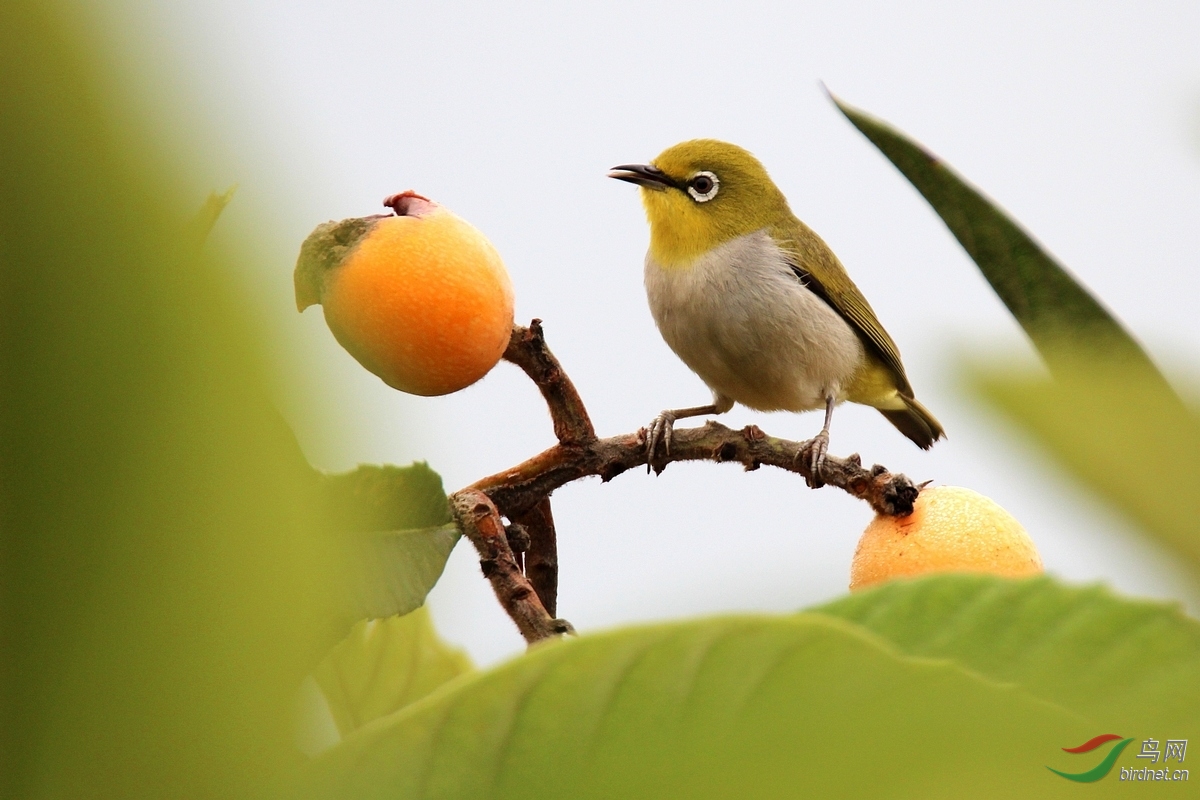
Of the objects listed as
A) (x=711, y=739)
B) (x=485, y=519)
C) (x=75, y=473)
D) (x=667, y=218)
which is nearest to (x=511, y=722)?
(x=711, y=739)

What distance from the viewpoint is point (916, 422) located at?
3928 millimetres

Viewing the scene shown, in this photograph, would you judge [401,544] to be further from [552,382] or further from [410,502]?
[552,382]

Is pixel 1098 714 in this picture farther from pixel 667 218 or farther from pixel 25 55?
pixel 667 218

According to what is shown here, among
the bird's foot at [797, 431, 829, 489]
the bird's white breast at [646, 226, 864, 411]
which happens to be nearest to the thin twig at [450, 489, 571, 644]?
the bird's foot at [797, 431, 829, 489]

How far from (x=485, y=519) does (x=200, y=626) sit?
3.48 feet

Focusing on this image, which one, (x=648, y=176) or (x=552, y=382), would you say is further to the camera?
(x=648, y=176)

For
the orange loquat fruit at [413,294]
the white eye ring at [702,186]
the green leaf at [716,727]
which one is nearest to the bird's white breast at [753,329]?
the white eye ring at [702,186]

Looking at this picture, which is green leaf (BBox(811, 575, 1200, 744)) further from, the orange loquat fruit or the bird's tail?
the bird's tail

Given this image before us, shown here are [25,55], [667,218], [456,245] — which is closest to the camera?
[25,55]

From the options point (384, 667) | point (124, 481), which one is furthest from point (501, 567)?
point (124, 481)

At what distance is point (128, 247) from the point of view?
0.85 feet

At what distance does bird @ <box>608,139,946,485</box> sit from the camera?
10.0 feet
